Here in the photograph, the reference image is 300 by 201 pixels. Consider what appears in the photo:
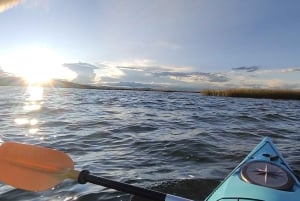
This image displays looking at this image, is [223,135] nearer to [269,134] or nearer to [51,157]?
[269,134]

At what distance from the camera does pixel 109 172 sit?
5.55 meters

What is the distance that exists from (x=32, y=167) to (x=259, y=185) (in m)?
2.63

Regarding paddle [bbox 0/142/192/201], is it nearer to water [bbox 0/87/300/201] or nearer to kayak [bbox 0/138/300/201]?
kayak [bbox 0/138/300/201]

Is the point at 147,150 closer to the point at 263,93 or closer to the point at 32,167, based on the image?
the point at 32,167

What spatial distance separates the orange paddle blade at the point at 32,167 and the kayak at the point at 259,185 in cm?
177

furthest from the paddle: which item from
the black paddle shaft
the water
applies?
the water

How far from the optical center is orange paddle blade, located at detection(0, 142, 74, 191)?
3910 mm

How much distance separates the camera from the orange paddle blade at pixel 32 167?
3910 mm

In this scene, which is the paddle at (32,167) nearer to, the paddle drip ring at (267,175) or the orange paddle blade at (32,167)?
the orange paddle blade at (32,167)

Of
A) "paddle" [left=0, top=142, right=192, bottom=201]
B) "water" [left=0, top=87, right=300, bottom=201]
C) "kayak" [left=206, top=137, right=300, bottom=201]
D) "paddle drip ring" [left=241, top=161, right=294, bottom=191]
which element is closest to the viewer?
"kayak" [left=206, top=137, right=300, bottom=201]

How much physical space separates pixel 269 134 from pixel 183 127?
2.65 meters

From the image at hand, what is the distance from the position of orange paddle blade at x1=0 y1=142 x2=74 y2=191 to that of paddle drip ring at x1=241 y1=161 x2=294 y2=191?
2042mm

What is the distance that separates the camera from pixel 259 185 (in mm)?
3348

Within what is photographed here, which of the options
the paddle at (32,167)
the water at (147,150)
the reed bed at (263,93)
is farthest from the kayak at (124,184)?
the reed bed at (263,93)
